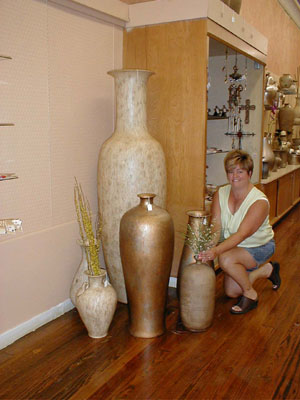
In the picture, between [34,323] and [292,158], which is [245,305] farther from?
[292,158]

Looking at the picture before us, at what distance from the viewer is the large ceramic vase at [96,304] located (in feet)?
7.87

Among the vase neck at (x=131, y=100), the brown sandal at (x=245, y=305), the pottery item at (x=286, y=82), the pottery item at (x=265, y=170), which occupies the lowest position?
the brown sandal at (x=245, y=305)

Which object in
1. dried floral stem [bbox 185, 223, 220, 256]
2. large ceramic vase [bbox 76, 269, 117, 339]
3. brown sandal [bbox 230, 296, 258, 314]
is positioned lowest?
brown sandal [bbox 230, 296, 258, 314]

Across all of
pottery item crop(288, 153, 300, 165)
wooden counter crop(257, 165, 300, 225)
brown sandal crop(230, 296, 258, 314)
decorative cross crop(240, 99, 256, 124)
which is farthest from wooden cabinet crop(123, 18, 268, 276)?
pottery item crop(288, 153, 300, 165)

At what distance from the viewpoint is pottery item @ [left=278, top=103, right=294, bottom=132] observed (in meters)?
6.51

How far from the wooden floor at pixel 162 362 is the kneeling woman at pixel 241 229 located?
229mm

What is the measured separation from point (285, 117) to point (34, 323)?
17.3 ft

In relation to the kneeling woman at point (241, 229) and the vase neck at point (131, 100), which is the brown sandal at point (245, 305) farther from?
the vase neck at point (131, 100)

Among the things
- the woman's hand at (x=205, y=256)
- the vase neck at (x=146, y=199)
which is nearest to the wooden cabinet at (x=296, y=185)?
the woman's hand at (x=205, y=256)

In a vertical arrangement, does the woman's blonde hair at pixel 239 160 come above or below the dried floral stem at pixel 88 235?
above

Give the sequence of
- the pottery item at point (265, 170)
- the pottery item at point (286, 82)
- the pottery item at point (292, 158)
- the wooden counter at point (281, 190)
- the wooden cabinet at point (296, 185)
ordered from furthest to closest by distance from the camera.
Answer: the pottery item at point (292, 158), the wooden cabinet at point (296, 185), the pottery item at point (286, 82), the wooden counter at point (281, 190), the pottery item at point (265, 170)

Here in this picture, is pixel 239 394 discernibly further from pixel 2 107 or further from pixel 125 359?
pixel 2 107

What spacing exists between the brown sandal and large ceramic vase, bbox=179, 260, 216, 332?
0.36 meters

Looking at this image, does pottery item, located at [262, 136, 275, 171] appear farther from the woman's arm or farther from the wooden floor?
the wooden floor
